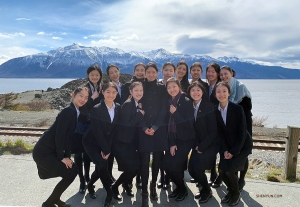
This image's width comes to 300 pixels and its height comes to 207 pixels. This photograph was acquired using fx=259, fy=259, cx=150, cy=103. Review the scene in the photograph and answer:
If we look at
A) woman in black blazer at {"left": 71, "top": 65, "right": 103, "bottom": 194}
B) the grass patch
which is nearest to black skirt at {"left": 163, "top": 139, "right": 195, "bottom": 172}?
woman in black blazer at {"left": 71, "top": 65, "right": 103, "bottom": 194}

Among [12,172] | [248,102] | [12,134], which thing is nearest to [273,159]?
[248,102]

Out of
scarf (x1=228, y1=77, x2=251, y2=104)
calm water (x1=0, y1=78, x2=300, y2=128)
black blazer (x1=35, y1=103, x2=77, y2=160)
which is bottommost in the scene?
calm water (x1=0, y1=78, x2=300, y2=128)

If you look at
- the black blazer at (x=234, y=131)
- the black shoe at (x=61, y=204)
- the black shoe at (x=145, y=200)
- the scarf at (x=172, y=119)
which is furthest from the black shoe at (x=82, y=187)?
the black blazer at (x=234, y=131)

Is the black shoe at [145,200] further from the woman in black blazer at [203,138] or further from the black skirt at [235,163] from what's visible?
the black skirt at [235,163]

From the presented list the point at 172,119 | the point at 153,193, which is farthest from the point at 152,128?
the point at 153,193

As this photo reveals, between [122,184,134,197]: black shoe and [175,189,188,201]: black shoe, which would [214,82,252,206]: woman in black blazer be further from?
[122,184,134,197]: black shoe

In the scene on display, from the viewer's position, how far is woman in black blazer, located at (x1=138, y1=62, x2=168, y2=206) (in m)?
4.00

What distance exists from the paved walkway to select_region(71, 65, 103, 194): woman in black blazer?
0.31m

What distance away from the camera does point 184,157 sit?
4.07m

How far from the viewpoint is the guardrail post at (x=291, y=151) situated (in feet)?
15.9

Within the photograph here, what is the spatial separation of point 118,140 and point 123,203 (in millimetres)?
987

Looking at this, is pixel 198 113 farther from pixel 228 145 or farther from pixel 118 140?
pixel 118 140

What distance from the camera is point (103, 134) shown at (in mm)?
3924

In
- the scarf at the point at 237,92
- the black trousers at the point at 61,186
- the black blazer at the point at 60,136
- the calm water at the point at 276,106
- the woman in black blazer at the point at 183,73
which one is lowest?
the calm water at the point at 276,106
